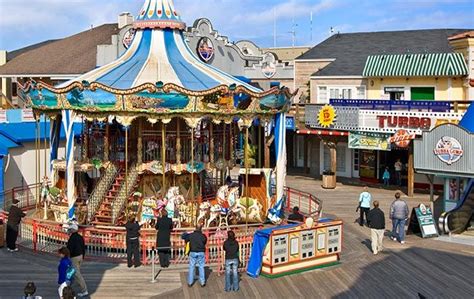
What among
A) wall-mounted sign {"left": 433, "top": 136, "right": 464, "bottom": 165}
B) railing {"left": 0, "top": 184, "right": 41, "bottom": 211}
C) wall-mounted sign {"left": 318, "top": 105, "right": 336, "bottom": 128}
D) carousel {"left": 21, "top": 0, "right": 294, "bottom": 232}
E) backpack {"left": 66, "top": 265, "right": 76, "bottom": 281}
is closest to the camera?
backpack {"left": 66, "top": 265, "right": 76, "bottom": 281}

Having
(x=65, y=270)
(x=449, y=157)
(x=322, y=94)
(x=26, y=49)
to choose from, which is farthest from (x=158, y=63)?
(x=26, y=49)

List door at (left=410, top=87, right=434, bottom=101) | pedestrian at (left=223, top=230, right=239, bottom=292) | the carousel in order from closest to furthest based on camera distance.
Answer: pedestrian at (left=223, top=230, right=239, bottom=292) < the carousel < door at (left=410, top=87, right=434, bottom=101)

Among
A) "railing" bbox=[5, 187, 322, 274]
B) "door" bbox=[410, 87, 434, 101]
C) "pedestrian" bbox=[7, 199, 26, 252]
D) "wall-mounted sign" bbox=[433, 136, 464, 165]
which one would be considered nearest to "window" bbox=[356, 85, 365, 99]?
"door" bbox=[410, 87, 434, 101]

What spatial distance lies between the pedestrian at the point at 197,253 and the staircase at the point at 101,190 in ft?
21.1

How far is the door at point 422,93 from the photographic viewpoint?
32906 mm

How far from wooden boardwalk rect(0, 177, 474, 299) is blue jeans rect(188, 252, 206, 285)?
20 centimetres

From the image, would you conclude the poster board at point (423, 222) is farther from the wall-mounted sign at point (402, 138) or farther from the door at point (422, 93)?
the door at point (422, 93)

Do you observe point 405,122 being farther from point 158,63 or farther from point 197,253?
point 197,253

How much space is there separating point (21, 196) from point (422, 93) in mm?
19028

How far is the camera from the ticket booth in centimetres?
1587

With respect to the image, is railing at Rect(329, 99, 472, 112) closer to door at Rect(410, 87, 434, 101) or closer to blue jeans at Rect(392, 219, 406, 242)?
door at Rect(410, 87, 434, 101)

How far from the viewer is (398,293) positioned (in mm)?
14734

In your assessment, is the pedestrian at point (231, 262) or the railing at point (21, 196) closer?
the pedestrian at point (231, 262)

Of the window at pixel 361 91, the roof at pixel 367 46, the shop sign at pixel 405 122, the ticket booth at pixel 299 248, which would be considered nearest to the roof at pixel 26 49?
the roof at pixel 367 46
